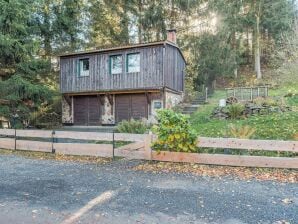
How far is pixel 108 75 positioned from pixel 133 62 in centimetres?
191

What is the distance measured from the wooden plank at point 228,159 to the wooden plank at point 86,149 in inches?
61.2

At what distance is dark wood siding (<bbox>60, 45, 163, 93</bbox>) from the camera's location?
56.4 feet

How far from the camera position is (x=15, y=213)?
458 cm

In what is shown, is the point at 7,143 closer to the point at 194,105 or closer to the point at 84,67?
the point at 84,67

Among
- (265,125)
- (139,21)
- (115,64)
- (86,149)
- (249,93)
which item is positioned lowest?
(86,149)

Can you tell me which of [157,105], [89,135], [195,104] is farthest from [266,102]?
[89,135]

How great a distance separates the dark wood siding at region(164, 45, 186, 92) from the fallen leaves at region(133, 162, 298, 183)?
388 inches

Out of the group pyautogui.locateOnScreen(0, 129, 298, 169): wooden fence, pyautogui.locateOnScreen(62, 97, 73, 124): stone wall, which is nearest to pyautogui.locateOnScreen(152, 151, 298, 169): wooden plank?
pyautogui.locateOnScreen(0, 129, 298, 169): wooden fence

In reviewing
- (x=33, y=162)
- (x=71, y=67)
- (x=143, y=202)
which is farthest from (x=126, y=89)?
(x=143, y=202)

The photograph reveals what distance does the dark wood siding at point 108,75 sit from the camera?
17.2 metres

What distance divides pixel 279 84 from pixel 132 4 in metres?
15.6

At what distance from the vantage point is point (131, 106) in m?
18.7

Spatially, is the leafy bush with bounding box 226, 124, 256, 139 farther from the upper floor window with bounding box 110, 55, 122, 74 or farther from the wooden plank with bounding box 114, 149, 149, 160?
the upper floor window with bounding box 110, 55, 122, 74

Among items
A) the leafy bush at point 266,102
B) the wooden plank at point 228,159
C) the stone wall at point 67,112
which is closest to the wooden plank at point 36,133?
the wooden plank at point 228,159
